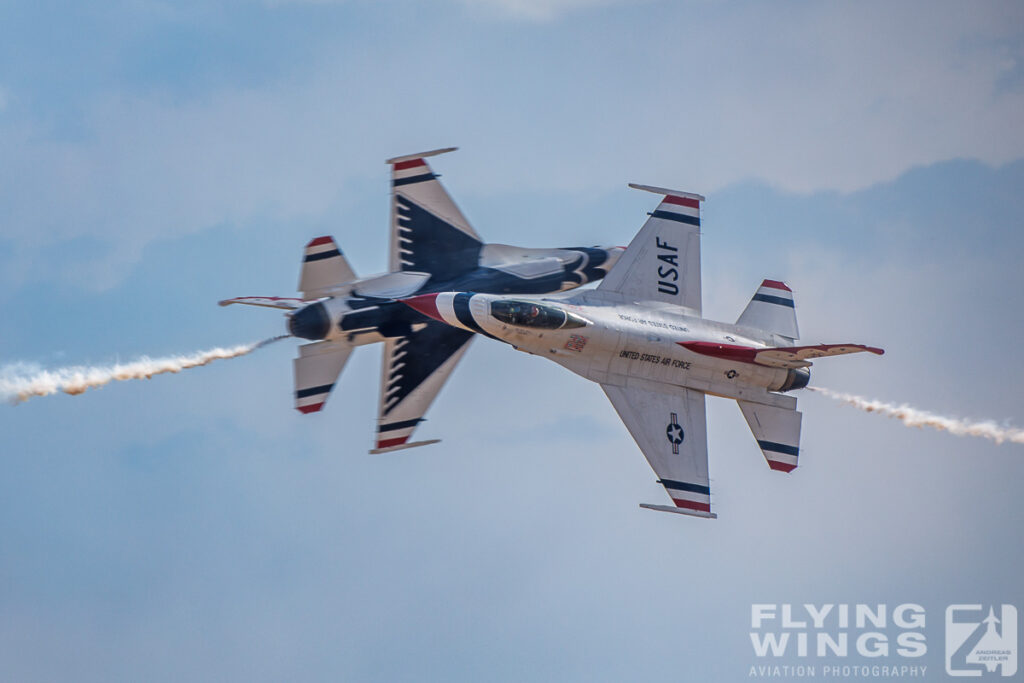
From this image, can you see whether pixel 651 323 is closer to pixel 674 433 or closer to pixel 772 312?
pixel 674 433

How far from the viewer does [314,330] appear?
38312mm

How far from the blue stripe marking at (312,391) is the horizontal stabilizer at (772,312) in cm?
1172

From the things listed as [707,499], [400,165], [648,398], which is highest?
[400,165]

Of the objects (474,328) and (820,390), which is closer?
(474,328)

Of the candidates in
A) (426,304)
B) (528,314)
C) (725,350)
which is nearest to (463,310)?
(426,304)

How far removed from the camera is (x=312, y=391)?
39.2 meters

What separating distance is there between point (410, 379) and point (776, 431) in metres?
10.4

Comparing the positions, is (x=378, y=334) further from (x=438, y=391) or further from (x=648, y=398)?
(x=648, y=398)

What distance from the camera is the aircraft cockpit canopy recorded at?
3784 centimetres

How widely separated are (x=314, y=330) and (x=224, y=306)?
8.67 feet

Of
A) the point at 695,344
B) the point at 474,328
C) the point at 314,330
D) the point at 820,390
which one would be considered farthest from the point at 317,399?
the point at 820,390

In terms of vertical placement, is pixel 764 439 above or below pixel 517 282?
below

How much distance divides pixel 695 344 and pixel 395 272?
28.6ft

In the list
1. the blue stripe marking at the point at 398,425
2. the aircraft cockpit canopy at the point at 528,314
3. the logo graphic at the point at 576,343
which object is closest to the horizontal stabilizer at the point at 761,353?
the logo graphic at the point at 576,343
